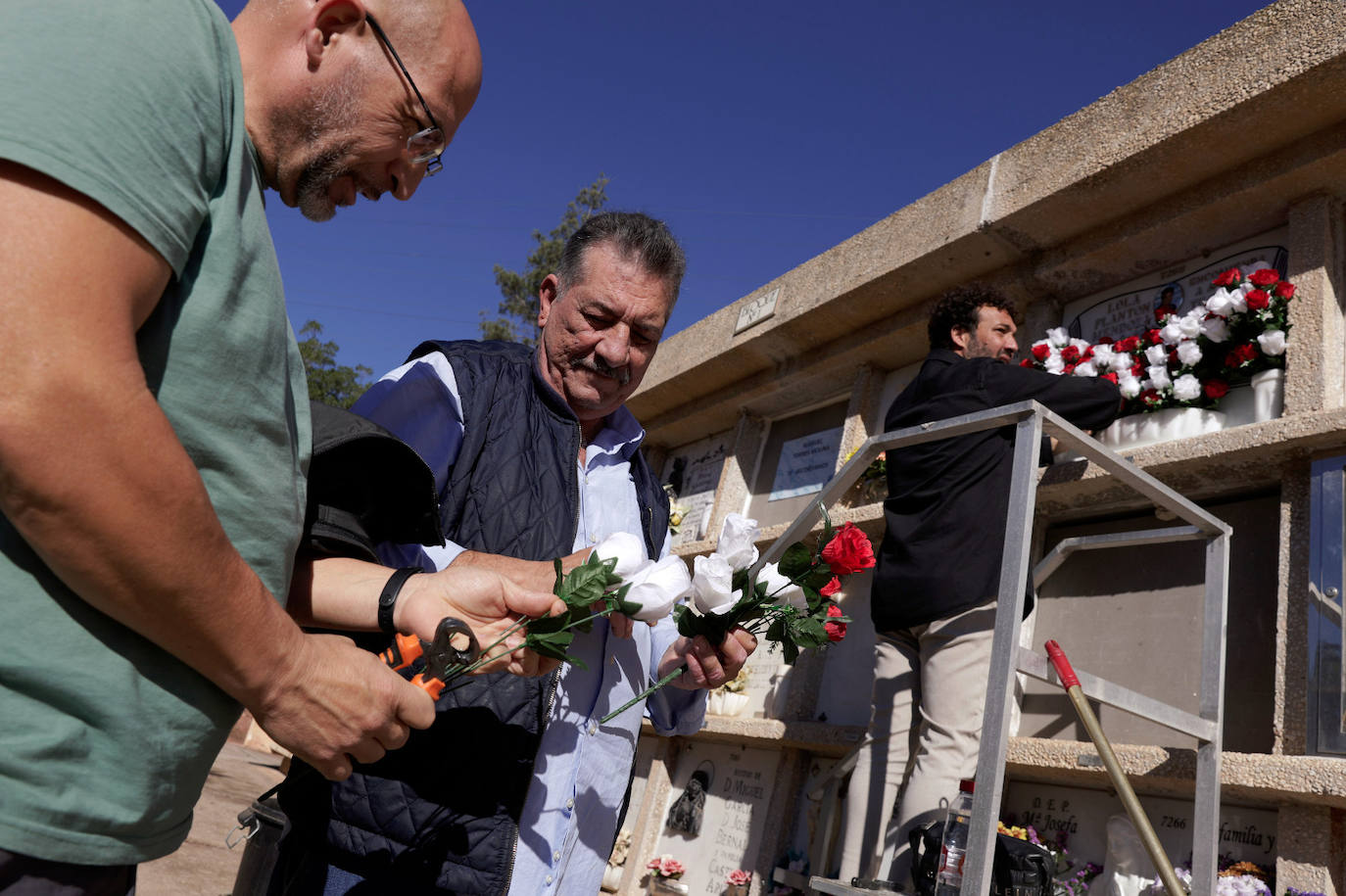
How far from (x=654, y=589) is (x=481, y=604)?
0.26 m

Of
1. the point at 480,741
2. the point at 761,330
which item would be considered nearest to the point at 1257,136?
the point at 761,330

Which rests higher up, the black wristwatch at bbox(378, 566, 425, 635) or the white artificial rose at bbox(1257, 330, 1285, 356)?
the white artificial rose at bbox(1257, 330, 1285, 356)

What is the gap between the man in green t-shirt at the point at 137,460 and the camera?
757mm

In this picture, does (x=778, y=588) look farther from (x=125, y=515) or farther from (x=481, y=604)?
(x=125, y=515)

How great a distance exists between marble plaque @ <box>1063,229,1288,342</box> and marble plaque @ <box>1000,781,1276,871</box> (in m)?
2.11

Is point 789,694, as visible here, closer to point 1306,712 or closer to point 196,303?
point 1306,712

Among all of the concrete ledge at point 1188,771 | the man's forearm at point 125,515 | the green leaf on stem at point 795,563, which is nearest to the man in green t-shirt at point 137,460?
the man's forearm at point 125,515

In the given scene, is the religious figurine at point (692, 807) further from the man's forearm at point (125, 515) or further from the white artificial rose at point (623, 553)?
the man's forearm at point (125, 515)

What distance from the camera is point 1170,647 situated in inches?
150

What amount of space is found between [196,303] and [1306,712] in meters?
3.41

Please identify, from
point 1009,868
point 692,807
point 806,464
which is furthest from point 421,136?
point 806,464

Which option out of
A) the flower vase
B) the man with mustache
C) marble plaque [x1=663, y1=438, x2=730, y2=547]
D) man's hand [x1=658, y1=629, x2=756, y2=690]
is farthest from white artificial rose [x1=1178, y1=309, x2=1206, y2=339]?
marble plaque [x1=663, y1=438, x2=730, y2=547]

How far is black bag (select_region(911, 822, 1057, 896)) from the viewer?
265 cm

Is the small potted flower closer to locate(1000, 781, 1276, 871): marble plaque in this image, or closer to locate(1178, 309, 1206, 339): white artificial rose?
locate(1000, 781, 1276, 871): marble plaque
